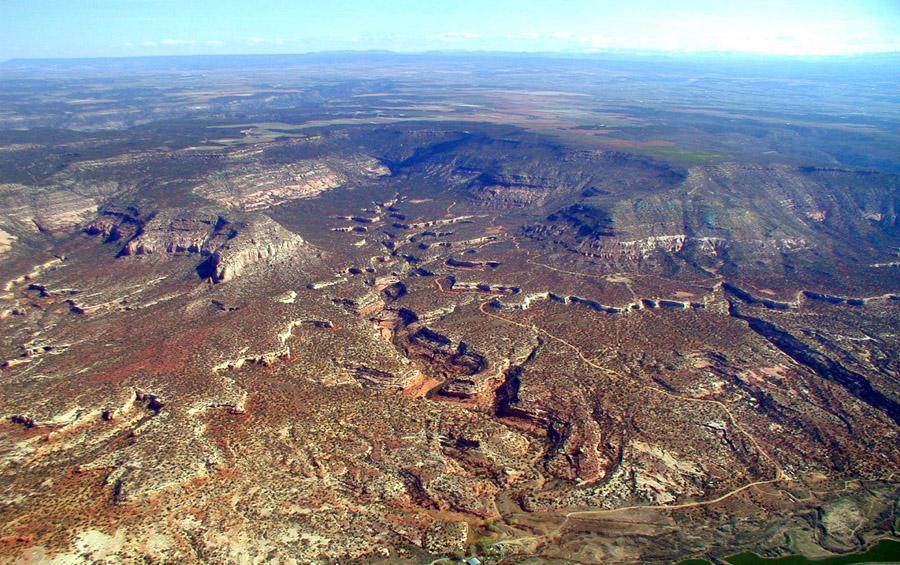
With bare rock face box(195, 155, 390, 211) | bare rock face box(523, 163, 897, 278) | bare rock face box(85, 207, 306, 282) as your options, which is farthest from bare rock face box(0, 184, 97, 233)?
bare rock face box(523, 163, 897, 278)

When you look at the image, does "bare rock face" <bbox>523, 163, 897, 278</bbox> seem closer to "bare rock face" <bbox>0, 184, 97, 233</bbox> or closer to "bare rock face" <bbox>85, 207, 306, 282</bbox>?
"bare rock face" <bbox>85, 207, 306, 282</bbox>

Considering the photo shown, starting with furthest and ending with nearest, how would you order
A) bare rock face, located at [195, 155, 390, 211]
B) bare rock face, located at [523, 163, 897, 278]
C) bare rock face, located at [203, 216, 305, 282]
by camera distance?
bare rock face, located at [195, 155, 390, 211], bare rock face, located at [523, 163, 897, 278], bare rock face, located at [203, 216, 305, 282]

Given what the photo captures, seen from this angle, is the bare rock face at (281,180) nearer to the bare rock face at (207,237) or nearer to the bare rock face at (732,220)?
the bare rock face at (207,237)

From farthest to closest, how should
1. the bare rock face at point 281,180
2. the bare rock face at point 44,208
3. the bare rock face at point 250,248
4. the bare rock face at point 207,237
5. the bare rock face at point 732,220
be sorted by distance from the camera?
the bare rock face at point 281,180
the bare rock face at point 44,208
the bare rock face at point 732,220
the bare rock face at point 207,237
the bare rock face at point 250,248

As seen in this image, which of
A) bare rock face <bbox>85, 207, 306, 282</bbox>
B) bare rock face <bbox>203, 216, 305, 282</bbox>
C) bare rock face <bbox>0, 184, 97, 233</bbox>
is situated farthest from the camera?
bare rock face <bbox>0, 184, 97, 233</bbox>

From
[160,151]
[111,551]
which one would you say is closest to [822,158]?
[160,151]

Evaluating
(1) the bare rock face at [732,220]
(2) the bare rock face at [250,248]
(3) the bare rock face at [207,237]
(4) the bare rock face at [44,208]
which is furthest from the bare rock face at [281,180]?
(1) the bare rock face at [732,220]

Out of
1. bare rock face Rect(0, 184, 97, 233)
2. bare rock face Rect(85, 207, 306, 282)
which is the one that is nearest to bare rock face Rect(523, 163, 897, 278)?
bare rock face Rect(85, 207, 306, 282)

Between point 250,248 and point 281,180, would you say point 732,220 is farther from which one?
point 281,180

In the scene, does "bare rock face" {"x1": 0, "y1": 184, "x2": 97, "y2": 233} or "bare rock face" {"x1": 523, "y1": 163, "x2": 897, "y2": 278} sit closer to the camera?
"bare rock face" {"x1": 523, "y1": 163, "x2": 897, "y2": 278}
